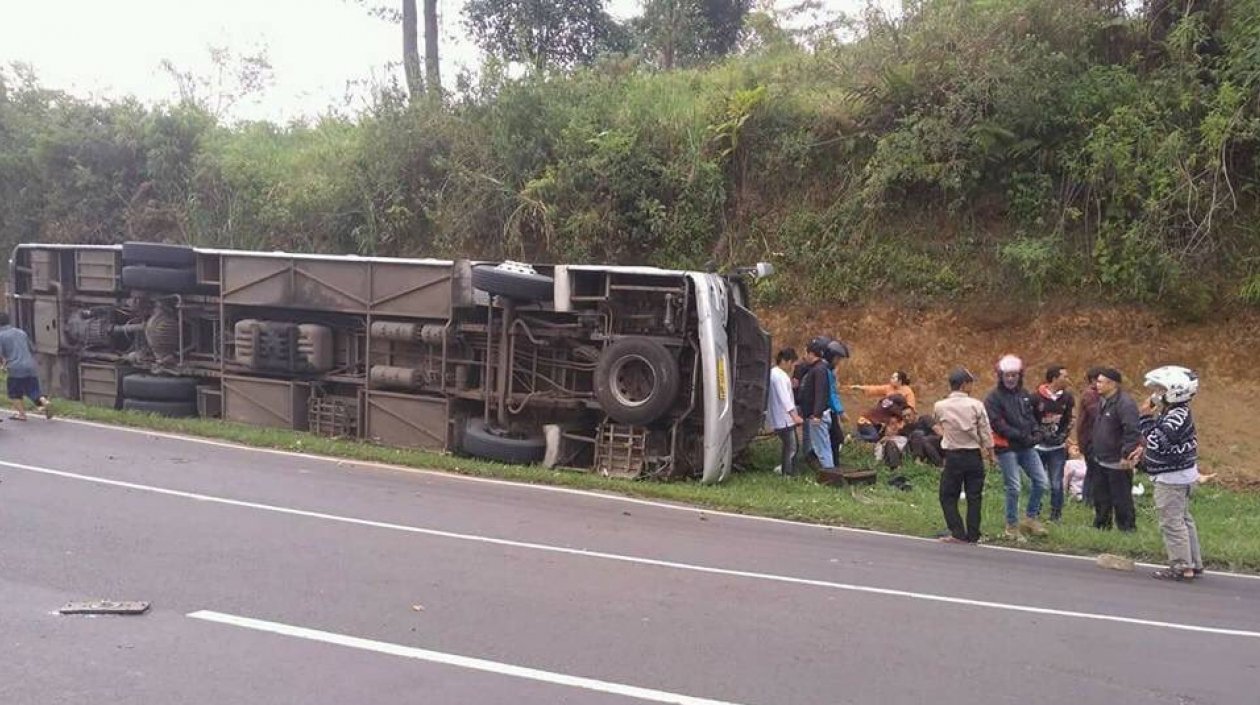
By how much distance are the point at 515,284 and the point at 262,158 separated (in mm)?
14176

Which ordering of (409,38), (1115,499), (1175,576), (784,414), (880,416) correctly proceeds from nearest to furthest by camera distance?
(1175,576) < (1115,499) < (784,414) < (880,416) < (409,38)

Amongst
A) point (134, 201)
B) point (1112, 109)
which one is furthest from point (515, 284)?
point (134, 201)

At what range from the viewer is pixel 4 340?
Result: 13797mm

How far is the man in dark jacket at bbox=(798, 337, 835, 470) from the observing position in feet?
39.2

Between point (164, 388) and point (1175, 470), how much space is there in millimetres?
13214

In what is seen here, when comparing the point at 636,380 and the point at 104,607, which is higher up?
the point at 636,380

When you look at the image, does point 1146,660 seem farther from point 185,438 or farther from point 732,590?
point 185,438

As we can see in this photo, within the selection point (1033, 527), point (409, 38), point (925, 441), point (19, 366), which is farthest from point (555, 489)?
point (409, 38)

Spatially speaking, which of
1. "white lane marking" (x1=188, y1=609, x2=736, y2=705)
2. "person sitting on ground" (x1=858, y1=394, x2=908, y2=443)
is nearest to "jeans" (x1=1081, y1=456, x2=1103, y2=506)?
"person sitting on ground" (x1=858, y1=394, x2=908, y2=443)

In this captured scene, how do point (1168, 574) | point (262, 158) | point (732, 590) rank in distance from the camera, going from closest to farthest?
point (732, 590) < point (1168, 574) < point (262, 158)

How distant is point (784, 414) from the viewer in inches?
465

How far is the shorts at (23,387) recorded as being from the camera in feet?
45.3

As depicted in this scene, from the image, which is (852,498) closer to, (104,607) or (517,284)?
(517,284)

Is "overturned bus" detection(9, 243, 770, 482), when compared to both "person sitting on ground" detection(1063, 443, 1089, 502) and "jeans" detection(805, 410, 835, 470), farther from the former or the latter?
"person sitting on ground" detection(1063, 443, 1089, 502)
